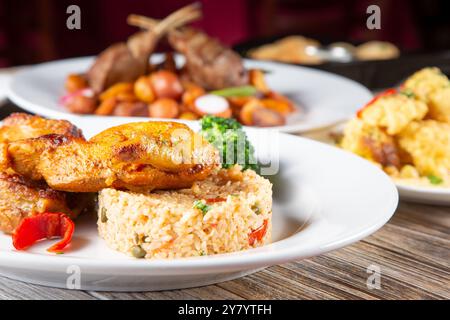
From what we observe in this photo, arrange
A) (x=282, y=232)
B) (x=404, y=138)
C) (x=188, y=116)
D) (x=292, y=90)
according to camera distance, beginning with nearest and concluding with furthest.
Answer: (x=282, y=232) → (x=404, y=138) → (x=188, y=116) → (x=292, y=90)

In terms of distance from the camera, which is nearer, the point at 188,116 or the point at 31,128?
the point at 31,128

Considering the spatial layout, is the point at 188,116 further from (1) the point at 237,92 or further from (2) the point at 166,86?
(1) the point at 237,92

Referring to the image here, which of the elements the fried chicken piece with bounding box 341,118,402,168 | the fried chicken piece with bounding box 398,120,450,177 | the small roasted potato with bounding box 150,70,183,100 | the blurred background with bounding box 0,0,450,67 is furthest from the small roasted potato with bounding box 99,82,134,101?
the blurred background with bounding box 0,0,450,67

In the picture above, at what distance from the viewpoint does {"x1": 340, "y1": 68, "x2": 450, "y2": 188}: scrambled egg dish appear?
2.67 metres

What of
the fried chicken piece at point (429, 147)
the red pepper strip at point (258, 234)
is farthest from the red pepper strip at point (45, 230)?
the fried chicken piece at point (429, 147)

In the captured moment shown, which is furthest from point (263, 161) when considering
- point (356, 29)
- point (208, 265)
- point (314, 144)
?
point (356, 29)

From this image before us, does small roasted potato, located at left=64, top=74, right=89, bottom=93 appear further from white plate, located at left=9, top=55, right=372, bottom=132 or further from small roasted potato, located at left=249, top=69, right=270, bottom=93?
small roasted potato, located at left=249, top=69, right=270, bottom=93

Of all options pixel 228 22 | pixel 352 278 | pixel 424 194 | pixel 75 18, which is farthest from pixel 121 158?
pixel 228 22

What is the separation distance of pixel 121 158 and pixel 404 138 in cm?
128

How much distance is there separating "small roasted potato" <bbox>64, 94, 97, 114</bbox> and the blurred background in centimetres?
267

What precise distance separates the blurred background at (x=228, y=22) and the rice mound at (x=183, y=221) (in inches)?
164

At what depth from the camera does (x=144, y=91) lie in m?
3.93
